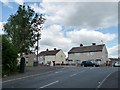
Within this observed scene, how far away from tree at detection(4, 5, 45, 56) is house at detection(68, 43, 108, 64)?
69.1 meters

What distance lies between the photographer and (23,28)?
46781 mm

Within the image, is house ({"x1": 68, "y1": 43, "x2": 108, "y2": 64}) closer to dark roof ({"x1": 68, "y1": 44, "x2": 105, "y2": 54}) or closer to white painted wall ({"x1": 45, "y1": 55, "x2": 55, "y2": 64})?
dark roof ({"x1": 68, "y1": 44, "x2": 105, "y2": 54})

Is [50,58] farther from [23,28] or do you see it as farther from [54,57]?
[23,28]

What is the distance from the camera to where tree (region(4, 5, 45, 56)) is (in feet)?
153

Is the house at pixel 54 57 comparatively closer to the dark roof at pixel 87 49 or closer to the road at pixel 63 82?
the dark roof at pixel 87 49

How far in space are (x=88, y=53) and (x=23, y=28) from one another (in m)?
78.1

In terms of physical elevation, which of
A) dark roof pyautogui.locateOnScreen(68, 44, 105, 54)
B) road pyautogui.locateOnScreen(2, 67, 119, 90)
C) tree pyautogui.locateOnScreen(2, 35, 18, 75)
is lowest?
road pyautogui.locateOnScreen(2, 67, 119, 90)

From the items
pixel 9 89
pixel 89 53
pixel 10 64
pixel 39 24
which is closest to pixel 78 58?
pixel 89 53

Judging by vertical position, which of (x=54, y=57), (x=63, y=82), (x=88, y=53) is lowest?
(x=63, y=82)

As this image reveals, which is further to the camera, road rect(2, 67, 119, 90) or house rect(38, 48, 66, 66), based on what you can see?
house rect(38, 48, 66, 66)

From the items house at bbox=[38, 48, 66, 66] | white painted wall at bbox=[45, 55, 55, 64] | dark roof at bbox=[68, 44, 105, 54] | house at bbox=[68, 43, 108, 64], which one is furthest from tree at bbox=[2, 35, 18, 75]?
white painted wall at bbox=[45, 55, 55, 64]

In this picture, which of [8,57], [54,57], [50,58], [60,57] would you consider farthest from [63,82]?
[60,57]

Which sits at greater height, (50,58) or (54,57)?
(54,57)

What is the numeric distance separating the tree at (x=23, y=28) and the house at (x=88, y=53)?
6910 cm
